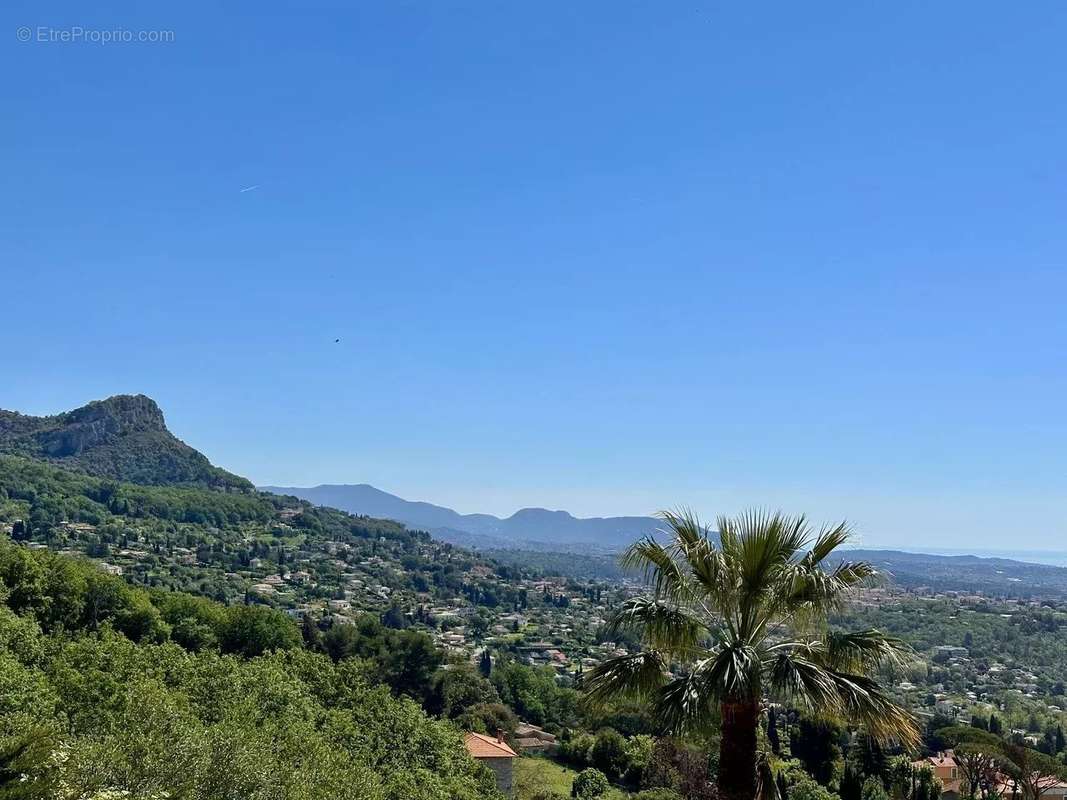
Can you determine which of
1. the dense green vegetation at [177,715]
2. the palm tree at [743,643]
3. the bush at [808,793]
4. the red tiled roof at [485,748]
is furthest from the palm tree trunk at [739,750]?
the red tiled roof at [485,748]

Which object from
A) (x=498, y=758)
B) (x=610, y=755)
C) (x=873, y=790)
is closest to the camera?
(x=873, y=790)

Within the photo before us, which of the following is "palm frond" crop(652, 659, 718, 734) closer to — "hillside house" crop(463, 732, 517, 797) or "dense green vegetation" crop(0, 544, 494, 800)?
"dense green vegetation" crop(0, 544, 494, 800)

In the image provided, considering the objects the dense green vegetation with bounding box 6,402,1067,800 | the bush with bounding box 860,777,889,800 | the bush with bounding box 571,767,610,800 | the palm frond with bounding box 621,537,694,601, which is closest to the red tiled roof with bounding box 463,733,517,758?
the dense green vegetation with bounding box 6,402,1067,800

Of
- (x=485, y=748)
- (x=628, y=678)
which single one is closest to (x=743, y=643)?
(x=628, y=678)

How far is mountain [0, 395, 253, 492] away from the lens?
17712 centimetres

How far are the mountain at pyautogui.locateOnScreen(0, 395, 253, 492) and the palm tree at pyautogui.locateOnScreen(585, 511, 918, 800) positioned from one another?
187 meters

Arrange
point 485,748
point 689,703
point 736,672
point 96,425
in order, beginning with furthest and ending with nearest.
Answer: point 96,425, point 485,748, point 689,703, point 736,672

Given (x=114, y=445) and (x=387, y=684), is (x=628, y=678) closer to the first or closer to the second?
(x=387, y=684)

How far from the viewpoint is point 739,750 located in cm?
509

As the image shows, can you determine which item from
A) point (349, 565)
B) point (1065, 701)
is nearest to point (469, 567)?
point (349, 565)

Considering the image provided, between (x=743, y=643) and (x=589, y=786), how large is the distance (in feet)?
103

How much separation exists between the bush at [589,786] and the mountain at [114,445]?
534ft

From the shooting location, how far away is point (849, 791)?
3431 cm

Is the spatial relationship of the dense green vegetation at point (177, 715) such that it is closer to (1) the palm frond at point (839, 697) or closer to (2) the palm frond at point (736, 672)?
(2) the palm frond at point (736, 672)
